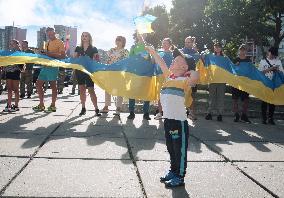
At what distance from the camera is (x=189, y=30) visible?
34.8 m

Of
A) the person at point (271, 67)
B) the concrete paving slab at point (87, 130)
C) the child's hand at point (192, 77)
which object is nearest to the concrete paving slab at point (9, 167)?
the concrete paving slab at point (87, 130)

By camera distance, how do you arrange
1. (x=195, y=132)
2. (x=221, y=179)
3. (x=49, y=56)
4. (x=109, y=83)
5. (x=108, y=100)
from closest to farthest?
(x=221, y=179), (x=195, y=132), (x=109, y=83), (x=49, y=56), (x=108, y=100)

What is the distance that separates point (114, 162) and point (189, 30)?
31126 mm

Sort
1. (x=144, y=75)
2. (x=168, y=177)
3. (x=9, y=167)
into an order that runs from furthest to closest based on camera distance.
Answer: (x=144, y=75) → (x=9, y=167) → (x=168, y=177)

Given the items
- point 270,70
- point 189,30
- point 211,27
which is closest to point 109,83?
point 270,70

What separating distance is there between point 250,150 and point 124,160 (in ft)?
7.25

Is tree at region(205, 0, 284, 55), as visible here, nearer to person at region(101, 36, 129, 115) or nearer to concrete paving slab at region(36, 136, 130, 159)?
person at region(101, 36, 129, 115)

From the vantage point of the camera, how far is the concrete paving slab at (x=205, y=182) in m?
3.83

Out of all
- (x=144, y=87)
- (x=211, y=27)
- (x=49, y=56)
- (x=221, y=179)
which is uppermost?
(x=211, y=27)

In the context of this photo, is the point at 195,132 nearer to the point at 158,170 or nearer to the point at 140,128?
the point at 140,128

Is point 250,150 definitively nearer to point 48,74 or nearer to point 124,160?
point 124,160

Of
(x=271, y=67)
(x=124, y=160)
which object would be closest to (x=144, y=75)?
(x=271, y=67)

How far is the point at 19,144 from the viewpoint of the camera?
5641 millimetres

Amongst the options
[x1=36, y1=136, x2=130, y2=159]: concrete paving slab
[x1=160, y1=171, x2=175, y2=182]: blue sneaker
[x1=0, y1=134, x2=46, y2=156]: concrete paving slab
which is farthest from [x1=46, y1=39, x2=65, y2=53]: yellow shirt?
[x1=160, y1=171, x2=175, y2=182]: blue sneaker
